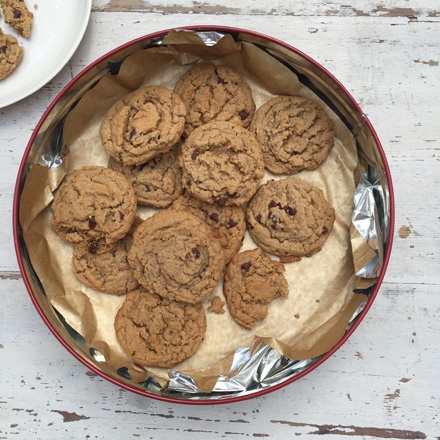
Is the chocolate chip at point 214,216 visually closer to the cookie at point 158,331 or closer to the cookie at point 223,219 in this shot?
the cookie at point 223,219

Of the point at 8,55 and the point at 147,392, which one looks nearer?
the point at 147,392

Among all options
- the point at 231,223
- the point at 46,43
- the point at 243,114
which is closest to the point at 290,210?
the point at 231,223

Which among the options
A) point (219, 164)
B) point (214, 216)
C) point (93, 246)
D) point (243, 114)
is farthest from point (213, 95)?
point (93, 246)

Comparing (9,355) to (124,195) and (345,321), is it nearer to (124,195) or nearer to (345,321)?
(124,195)

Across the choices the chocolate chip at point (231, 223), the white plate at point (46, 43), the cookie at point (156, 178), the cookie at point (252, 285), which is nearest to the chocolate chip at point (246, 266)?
the cookie at point (252, 285)

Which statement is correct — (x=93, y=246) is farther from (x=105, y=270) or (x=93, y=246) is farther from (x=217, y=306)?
(x=217, y=306)

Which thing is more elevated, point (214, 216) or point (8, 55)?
point (8, 55)

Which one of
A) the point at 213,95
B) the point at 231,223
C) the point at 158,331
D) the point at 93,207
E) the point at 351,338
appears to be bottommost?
the point at 351,338

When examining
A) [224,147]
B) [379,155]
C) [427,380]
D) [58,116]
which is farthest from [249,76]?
[427,380]
